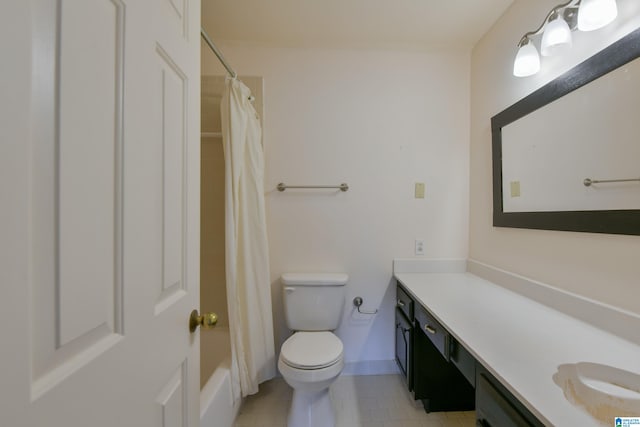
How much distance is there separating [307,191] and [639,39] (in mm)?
1594

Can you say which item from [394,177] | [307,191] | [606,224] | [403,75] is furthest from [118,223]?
[403,75]

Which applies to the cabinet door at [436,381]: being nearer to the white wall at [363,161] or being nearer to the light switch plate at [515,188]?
the white wall at [363,161]

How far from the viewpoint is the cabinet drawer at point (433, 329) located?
1072mm

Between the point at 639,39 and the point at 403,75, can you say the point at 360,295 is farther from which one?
the point at 639,39

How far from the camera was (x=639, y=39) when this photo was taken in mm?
890

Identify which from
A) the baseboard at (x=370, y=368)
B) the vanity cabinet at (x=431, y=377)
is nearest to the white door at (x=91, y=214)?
the vanity cabinet at (x=431, y=377)

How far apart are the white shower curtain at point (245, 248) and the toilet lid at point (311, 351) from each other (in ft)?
0.79

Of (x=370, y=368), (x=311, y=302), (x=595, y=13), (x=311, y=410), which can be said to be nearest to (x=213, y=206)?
(x=311, y=302)

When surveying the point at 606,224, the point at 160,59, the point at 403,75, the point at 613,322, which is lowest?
the point at 613,322

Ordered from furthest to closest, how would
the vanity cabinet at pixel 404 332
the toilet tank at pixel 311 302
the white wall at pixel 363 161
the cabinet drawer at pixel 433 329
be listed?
the white wall at pixel 363 161 → the toilet tank at pixel 311 302 → the vanity cabinet at pixel 404 332 → the cabinet drawer at pixel 433 329

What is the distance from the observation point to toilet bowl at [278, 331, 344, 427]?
4.27ft

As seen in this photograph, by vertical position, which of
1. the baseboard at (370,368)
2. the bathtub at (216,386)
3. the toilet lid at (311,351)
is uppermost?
the toilet lid at (311,351)

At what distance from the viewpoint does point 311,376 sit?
1.29 meters

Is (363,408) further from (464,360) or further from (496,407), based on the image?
(496,407)
